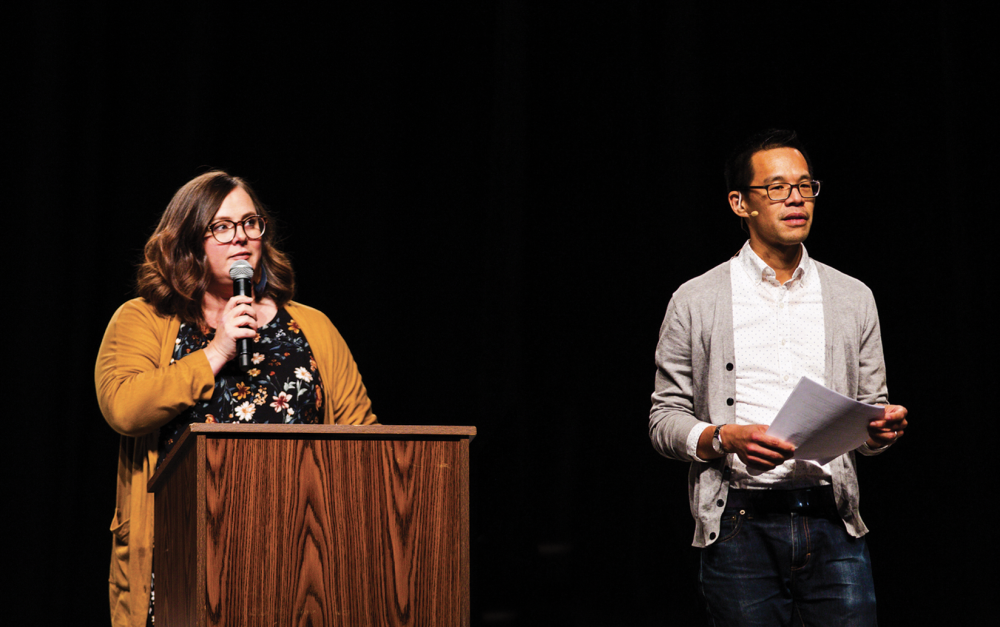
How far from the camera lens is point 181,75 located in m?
2.95

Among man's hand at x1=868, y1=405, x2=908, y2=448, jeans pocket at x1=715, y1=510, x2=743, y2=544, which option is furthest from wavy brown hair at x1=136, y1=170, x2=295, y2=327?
man's hand at x1=868, y1=405, x2=908, y2=448

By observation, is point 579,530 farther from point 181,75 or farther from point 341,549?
point 181,75

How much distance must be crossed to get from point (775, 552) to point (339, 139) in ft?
6.59

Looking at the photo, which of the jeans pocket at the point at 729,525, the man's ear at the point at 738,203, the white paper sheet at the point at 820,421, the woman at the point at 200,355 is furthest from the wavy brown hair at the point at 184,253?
the white paper sheet at the point at 820,421

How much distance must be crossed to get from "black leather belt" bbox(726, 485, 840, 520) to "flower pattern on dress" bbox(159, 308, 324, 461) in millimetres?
1043

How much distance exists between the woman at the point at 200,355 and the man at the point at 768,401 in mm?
869

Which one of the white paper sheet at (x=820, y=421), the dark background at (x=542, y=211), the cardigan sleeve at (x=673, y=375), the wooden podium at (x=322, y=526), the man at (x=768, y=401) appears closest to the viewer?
the wooden podium at (x=322, y=526)

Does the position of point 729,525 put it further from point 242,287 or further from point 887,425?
point 242,287

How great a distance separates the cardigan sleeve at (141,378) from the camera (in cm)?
198

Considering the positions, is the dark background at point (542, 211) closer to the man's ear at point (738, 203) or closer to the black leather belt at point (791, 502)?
the man's ear at point (738, 203)

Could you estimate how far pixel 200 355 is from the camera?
6.77ft

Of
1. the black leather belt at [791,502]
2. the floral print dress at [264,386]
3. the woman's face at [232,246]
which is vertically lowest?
the black leather belt at [791,502]

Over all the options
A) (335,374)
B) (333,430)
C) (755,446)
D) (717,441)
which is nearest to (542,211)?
(335,374)

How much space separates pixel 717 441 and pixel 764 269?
44 centimetres
